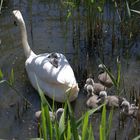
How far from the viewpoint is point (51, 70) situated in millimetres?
6188

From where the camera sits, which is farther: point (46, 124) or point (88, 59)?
point (88, 59)

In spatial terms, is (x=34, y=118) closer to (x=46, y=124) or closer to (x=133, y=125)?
(x=133, y=125)

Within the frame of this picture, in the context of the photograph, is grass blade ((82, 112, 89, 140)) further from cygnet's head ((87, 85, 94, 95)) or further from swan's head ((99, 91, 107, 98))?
cygnet's head ((87, 85, 94, 95))

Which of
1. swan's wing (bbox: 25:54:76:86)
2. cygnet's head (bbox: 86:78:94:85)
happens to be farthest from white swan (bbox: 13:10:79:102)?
cygnet's head (bbox: 86:78:94:85)

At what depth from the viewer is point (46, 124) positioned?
3602 mm

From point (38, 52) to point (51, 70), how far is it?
1.45 metres

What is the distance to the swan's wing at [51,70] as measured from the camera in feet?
19.9

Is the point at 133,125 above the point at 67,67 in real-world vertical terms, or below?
below

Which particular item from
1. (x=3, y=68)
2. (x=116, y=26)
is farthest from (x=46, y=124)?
(x=116, y=26)

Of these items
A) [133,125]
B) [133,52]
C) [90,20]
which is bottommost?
[133,125]

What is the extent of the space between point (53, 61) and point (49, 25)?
2037 millimetres

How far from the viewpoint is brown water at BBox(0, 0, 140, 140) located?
574 cm

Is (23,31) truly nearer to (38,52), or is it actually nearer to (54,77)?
(38,52)

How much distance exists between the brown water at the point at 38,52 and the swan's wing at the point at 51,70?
1.09ft
